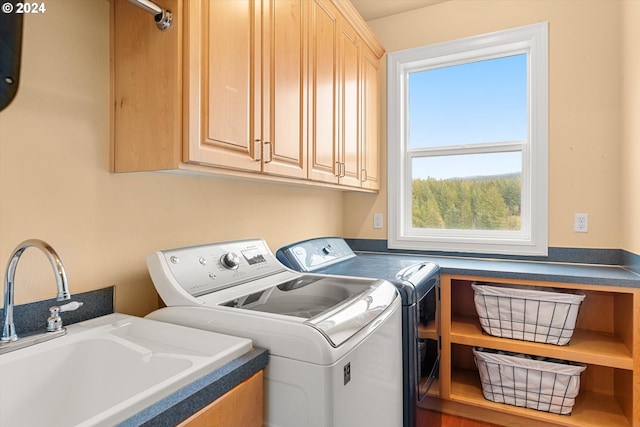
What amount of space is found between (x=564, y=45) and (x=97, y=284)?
271cm

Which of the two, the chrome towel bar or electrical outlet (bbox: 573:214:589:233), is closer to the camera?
the chrome towel bar

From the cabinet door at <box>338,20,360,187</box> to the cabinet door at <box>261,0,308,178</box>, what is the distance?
418 mm

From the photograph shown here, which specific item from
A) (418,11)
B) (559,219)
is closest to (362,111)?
(418,11)

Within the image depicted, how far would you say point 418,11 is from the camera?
2.54 metres

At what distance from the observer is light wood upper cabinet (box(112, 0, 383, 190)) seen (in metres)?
1.04

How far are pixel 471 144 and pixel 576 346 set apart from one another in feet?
4.47

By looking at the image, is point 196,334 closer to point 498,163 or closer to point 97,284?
point 97,284

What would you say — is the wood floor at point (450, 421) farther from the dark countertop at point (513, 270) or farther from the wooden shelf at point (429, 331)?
the dark countertop at point (513, 270)

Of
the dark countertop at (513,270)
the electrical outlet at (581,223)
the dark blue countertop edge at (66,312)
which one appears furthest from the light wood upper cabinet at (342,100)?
the electrical outlet at (581,223)

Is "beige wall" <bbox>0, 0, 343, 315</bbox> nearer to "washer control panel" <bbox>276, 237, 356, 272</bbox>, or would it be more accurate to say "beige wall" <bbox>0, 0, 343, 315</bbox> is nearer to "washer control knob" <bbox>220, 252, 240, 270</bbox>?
"washer control knob" <bbox>220, 252, 240, 270</bbox>

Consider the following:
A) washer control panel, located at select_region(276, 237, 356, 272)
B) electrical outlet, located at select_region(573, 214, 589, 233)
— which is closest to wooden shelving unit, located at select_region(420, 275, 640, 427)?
electrical outlet, located at select_region(573, 214, 589, 233)

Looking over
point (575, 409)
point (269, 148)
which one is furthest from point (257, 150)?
point (575, 409)

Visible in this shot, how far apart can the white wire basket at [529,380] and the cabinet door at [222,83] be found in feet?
5.62

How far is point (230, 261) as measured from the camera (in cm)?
141
